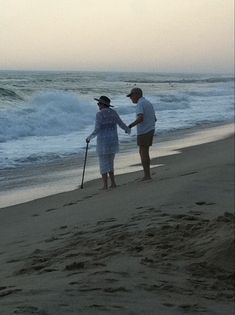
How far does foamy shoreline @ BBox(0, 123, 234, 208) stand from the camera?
874 cm

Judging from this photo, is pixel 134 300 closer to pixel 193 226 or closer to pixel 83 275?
pixel 83 275

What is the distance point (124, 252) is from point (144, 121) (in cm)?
462

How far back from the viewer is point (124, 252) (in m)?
4.61

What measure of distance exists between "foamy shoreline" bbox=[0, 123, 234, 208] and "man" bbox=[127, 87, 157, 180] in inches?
53.9

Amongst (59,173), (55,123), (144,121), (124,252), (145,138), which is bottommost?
(59,173)

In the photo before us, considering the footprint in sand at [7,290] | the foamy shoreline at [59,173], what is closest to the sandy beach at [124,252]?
the footprint in sand at [7,290]

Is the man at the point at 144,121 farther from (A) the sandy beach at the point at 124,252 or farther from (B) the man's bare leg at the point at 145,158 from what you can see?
(A) the sandy beach at the point at 124,252

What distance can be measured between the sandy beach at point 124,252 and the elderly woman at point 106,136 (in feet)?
2.99

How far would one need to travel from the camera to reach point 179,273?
4172 millimetres

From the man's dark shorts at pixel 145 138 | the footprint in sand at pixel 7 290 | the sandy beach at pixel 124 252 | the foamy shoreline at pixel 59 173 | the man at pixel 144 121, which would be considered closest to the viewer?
the sandy beach at pixel 124 252

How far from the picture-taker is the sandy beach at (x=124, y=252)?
3.47 m

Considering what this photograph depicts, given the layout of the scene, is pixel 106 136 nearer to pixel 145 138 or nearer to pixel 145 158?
pixel 145 138

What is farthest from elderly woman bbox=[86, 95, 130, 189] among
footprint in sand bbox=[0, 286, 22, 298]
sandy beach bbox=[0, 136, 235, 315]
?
footprint in sand bbox=[0, 286, 22, 298]

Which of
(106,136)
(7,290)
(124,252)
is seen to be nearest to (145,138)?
(106,136)
